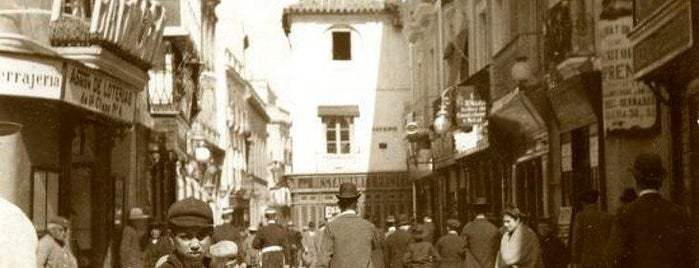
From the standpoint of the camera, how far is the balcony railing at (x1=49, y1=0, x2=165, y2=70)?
18453 millimetres

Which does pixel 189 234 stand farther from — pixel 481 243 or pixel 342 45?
pixel 342 45

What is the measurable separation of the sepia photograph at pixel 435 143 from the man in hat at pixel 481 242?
0.08 ft

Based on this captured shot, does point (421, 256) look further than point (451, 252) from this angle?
No

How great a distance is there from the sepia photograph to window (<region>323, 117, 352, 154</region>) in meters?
13.7

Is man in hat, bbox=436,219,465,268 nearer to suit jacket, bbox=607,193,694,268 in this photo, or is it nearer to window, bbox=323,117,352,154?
suit jacket, bbox=607,193,694,268

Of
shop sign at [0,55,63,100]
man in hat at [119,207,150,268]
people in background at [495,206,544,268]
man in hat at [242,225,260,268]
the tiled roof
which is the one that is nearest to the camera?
people in background at [495,206,544,268]

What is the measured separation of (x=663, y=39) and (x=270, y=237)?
13388 mm

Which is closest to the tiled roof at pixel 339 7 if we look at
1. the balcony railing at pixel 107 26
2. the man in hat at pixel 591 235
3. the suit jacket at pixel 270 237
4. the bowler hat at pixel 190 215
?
the suit jacket at pixel 270 237

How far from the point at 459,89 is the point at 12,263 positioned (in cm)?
2693

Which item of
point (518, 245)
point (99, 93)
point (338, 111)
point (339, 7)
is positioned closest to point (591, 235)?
point (518, 245)

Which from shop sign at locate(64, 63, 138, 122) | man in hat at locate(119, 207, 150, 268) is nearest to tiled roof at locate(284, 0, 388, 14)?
shop sign at locate(64, 63, 138, 122)

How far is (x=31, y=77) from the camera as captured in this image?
1695cm

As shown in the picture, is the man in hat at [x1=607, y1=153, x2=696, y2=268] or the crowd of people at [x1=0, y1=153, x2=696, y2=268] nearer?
the crowd of people at [x1=0, y1=153, x2=696, y2=268]

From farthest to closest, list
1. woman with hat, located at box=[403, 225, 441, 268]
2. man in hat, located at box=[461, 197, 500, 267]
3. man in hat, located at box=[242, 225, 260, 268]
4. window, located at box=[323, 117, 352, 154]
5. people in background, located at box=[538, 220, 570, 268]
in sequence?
window, located at box=[323, 117, 352, 154], man in hat, located at box=[242, 225, 260, 268], woman with hat, located at box=[403, 225, 441, 268], people in background, located at box=[538, 220, 570, 268], man in hat, located at box=[461, 197, 500, 267]
